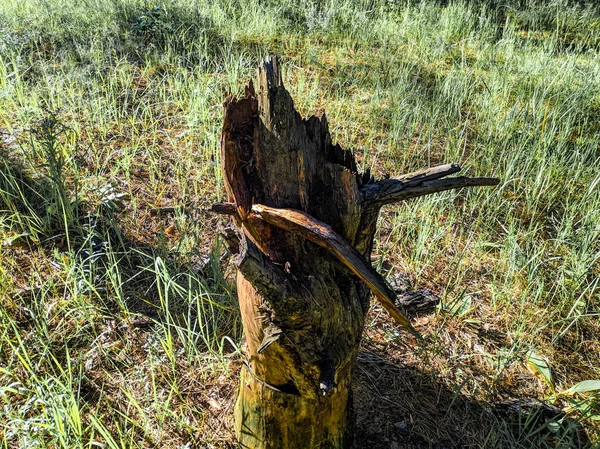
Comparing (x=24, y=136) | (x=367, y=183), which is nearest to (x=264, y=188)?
(x=367, y=183)

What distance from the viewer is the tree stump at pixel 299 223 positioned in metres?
1.29

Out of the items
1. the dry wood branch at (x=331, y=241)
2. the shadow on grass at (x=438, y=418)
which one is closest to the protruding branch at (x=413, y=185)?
the dry wood branch at (x=331, y=241)

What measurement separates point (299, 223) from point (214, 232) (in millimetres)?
1538

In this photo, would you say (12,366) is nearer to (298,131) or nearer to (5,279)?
(5,279)

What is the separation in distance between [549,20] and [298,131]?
712 centimetres

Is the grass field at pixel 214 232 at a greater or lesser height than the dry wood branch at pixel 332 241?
lesser

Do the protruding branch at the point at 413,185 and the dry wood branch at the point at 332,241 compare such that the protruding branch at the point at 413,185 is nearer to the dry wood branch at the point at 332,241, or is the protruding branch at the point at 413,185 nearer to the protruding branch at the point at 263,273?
the dry wood branch at the point at 332,241

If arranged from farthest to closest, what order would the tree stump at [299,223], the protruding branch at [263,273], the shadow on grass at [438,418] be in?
the shadow on grass at [438,418]
the tree stump at [299,223]
the protruding branch at [263,273]

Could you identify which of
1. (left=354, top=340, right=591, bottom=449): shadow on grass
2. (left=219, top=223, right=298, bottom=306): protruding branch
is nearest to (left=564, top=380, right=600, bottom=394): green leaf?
(left=354, top=340, right=591, bottom=449): shadow on grass

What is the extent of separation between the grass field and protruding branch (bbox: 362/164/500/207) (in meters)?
0.94

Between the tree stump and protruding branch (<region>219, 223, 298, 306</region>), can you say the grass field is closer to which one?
the tree stump

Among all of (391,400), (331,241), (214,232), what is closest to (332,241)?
(331,241)

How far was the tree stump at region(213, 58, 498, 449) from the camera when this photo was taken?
1292 mm

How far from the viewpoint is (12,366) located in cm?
186
